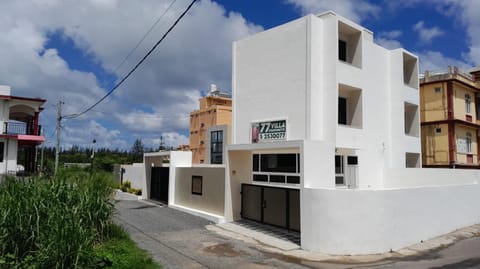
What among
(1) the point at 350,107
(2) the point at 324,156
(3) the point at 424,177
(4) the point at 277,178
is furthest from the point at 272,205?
(3) the point at 424,177

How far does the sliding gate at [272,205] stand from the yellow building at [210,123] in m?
Answer: 19.4

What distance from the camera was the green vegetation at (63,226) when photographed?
7.32 m

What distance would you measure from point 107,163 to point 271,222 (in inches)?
1132

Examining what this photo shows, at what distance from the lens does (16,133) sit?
104 feet

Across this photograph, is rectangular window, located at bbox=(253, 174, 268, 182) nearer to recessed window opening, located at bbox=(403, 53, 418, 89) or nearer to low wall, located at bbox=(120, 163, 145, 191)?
recessed window opening, located at bbox=(403, 53, 418, 89)

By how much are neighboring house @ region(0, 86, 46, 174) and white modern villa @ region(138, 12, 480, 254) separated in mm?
19031

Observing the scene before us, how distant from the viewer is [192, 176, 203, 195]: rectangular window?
17681 millimetres

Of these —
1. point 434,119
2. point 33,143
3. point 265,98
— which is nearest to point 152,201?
point 265,98

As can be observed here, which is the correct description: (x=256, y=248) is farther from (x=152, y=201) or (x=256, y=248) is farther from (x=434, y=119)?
(x=434, y=119)

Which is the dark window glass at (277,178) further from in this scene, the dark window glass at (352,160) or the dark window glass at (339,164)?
the dark window glass at (352,160)

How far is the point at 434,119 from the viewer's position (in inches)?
1130

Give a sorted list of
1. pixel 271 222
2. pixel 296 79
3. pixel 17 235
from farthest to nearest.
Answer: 1. pixel 296 79
2. pixel 271 222
3. pixel 17 235

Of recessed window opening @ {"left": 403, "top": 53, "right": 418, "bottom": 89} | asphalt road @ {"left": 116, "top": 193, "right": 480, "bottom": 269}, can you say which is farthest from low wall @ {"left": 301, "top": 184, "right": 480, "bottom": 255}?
recessed window opening @ {"left": 403, "top": 53, "right": 418, "bottom": 89}

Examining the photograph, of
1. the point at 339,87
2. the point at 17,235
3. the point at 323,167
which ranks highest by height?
the point at 339,87
